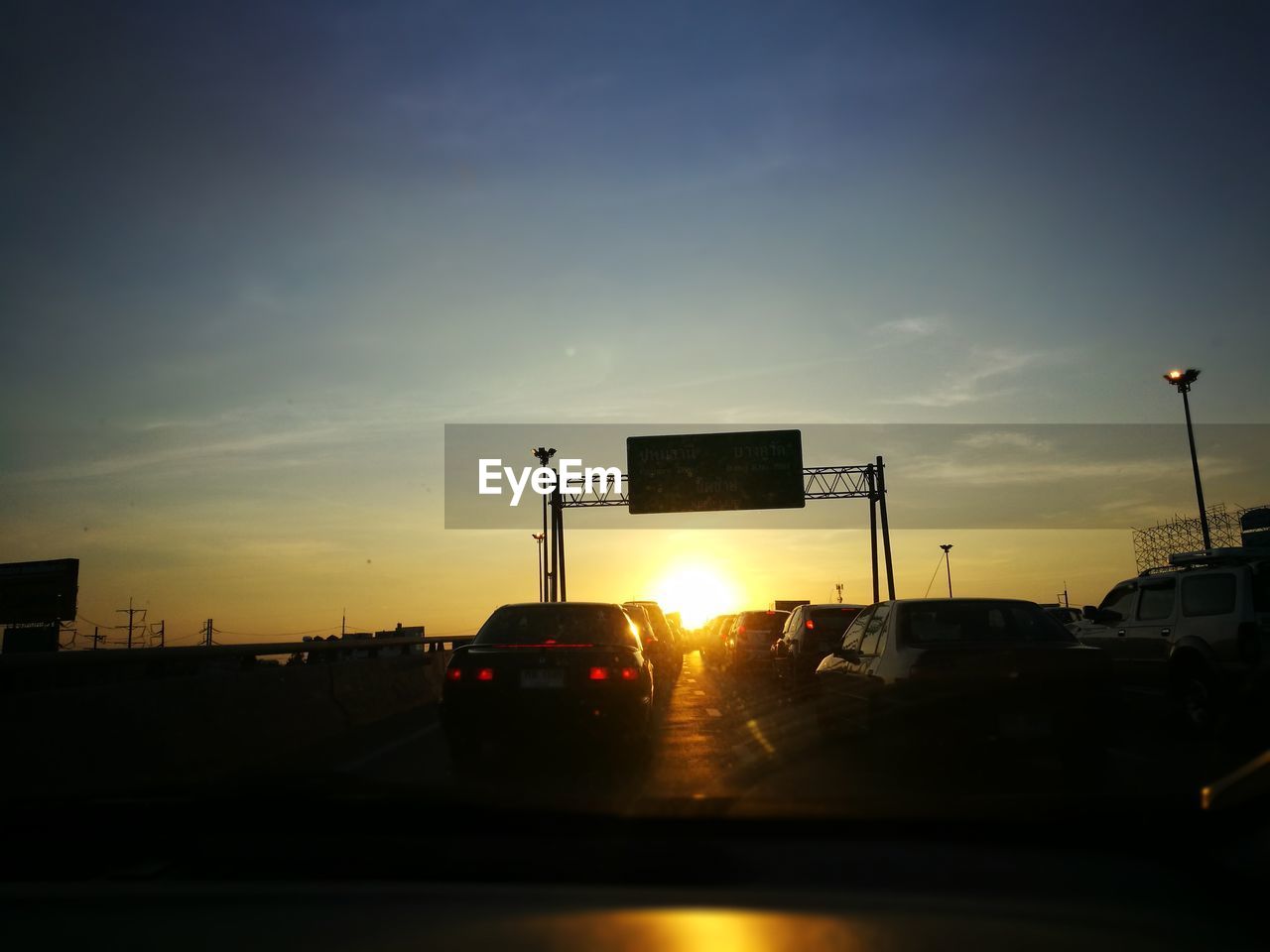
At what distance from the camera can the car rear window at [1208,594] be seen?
39.5 ft

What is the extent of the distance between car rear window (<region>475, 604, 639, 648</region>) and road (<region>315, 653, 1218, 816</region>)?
1.11 meters

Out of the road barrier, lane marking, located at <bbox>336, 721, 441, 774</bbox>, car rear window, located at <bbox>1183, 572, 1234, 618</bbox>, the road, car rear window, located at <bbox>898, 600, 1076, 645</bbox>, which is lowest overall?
the road

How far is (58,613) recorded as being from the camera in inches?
2650

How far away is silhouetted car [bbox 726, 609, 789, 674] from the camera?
89.6 ft

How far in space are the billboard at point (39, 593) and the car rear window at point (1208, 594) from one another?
7064 centimetres

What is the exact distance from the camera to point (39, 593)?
220ft

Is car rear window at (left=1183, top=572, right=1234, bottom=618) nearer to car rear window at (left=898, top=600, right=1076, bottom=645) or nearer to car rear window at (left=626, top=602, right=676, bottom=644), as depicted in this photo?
car rear window at (left=898, top=600, right=1076, bottom=645)

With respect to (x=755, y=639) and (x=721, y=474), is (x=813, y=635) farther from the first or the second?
(x=721, y=474)

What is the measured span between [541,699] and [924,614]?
12.5 feet

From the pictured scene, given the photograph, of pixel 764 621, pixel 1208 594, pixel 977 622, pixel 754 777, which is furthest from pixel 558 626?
pixel 764 621

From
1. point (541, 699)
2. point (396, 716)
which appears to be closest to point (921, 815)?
point (541, 699)

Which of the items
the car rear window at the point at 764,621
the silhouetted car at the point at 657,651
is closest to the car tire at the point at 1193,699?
the silhouetted car at the point at 657,651

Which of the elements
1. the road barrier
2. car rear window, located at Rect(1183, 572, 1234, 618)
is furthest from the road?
car rear window, located at Rect(1183, 572, 1234, 618)

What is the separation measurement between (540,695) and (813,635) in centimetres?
1005
